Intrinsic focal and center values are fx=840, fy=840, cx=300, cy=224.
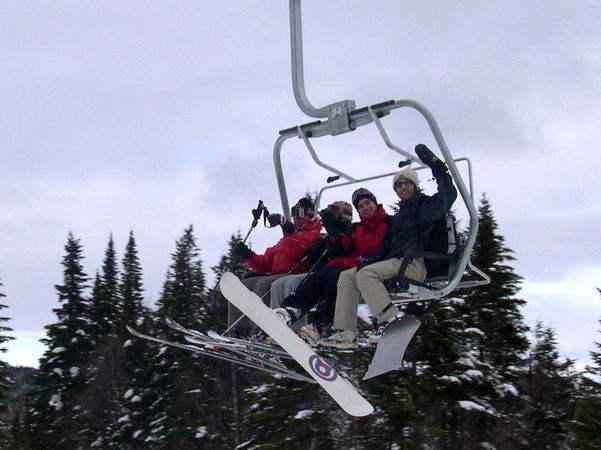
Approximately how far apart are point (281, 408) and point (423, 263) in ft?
76.1

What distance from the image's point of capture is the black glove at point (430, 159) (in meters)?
5.64

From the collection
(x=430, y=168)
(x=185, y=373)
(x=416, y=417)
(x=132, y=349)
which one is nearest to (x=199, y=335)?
(x=430, y=168)

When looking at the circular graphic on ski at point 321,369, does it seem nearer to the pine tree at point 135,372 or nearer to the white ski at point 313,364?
the white ski at point 313,364

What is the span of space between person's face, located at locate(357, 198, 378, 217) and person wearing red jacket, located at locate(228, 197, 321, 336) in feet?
2.33

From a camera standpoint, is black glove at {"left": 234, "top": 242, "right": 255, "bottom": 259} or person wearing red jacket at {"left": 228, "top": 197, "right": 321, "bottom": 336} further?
black glove at {"left": 234, "top": 242, "right": 255, "bottom": 259}

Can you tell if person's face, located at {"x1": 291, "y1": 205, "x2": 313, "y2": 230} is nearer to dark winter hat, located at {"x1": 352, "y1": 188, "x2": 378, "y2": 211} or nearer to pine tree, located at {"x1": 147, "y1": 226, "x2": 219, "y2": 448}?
dark winter hat, located at {"x1": 352, "y1": 188, "x2": 378, "y2": 211}

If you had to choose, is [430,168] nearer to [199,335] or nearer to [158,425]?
[199,335]

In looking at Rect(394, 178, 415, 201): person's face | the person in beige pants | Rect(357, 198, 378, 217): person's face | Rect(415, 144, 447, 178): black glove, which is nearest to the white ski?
the person in beige pants

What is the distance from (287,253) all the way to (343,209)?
75 centimetres

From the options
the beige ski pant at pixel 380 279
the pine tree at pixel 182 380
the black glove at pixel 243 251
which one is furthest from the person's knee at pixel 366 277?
the pine tree at pixel 182 380

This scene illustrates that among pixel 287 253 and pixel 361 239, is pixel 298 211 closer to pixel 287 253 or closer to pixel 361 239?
pixel 287 253

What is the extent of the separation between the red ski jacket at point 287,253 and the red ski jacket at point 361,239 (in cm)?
46

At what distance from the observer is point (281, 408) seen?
2853cm

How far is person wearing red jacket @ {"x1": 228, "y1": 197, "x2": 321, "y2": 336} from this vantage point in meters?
7.06
